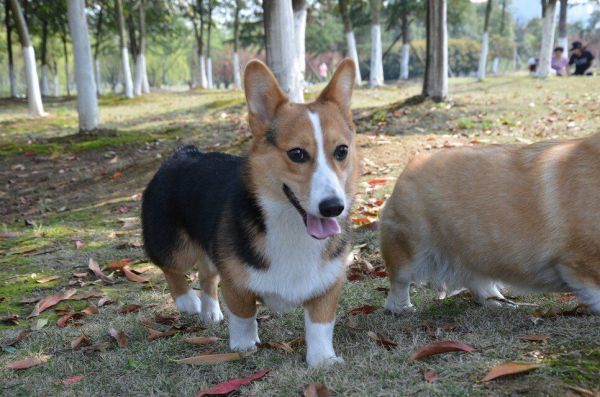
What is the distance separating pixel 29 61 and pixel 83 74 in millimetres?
5764

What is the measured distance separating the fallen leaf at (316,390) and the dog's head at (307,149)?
0.70 m

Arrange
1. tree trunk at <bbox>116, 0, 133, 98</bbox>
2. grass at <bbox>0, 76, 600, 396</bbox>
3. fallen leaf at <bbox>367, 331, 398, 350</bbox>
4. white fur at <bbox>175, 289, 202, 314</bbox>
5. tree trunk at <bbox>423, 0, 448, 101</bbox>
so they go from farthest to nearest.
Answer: tree trunk at <bbox>116, 0, 133, 98</bbox>, tree trunk at <bbox>423, 0, 448, 101</bbox>, white fur at <bbox>175, 289, 202, 314</bbox>, fallen leaf at <bbox>367, 331, 398, 350</bbox>, grass at <bbox>0, 76, 600, 396</bbox>

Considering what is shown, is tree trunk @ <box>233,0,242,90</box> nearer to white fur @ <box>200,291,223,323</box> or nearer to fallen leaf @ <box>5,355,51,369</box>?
white fur @ <box>200,291,223,323</box>

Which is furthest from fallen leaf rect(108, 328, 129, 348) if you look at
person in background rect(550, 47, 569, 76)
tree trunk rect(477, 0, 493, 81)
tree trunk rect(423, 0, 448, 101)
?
tree trunk rect(477, 0, 493, 81)

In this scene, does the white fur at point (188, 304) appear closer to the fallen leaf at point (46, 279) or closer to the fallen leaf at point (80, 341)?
the fallen leaf at point (80, 341)

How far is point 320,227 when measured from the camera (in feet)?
9.25

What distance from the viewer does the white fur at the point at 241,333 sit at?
3.26 m

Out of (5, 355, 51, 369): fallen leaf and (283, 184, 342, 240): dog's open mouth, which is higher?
(283, 184, 342, 240): dog's open mouth

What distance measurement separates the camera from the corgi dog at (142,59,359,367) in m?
2.87

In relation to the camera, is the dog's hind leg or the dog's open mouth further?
the dog's hind leg

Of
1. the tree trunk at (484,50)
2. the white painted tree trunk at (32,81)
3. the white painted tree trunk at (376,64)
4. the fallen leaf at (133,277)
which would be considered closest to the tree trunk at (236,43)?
the white painted tree trunk at (376,64)

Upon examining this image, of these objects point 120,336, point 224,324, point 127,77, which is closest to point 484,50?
point 127,77

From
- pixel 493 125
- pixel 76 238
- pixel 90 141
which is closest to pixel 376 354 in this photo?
pixel 76 238

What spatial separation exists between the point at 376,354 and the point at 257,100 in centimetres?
153
